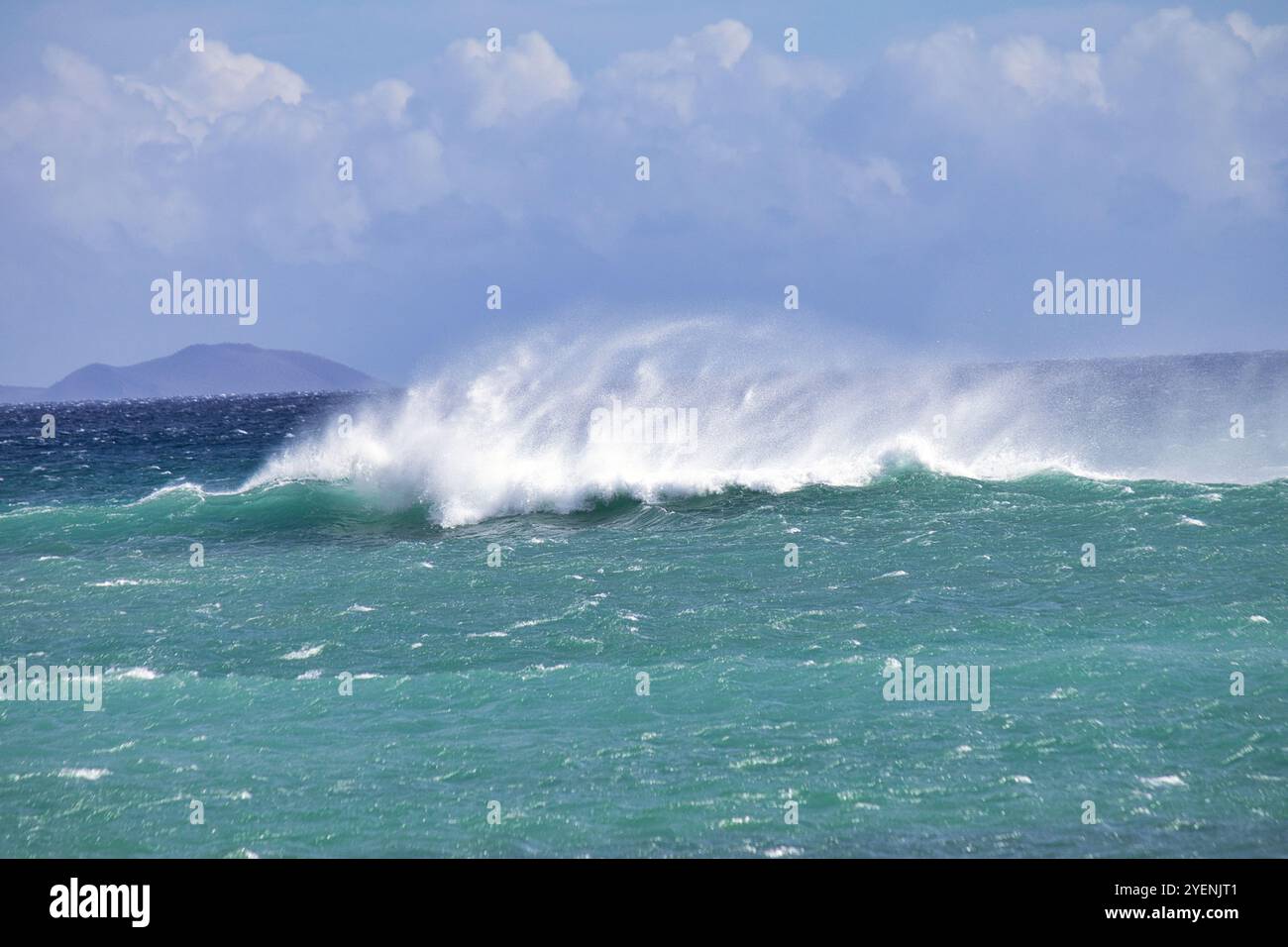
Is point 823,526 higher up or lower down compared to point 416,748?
higher up

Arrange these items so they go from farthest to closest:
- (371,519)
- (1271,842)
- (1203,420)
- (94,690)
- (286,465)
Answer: (1203,420)
(286,465)
(371,519)
(94,690)
(1271,842)

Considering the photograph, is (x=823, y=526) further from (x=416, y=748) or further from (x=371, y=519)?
(x=416, y=748)

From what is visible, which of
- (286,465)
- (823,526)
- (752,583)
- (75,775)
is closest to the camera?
(75,775)

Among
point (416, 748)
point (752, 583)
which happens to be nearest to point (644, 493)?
point (752, 583)

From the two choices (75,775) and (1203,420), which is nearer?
(75,775)

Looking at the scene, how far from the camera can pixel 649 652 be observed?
553 inches

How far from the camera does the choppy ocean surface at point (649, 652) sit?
366 inches

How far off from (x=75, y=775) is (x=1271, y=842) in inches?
410

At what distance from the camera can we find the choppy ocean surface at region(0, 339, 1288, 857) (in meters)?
9.29

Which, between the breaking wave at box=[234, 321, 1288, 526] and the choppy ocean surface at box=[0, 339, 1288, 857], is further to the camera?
the breaking wave at box=[234, 321, 1288, 526]

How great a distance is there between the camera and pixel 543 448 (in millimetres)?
29922

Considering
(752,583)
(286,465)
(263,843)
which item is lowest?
(263,843)

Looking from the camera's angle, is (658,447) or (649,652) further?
(658,447)

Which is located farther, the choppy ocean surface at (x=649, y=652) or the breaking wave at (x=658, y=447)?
the breaking wave at (x=658, y=447)
